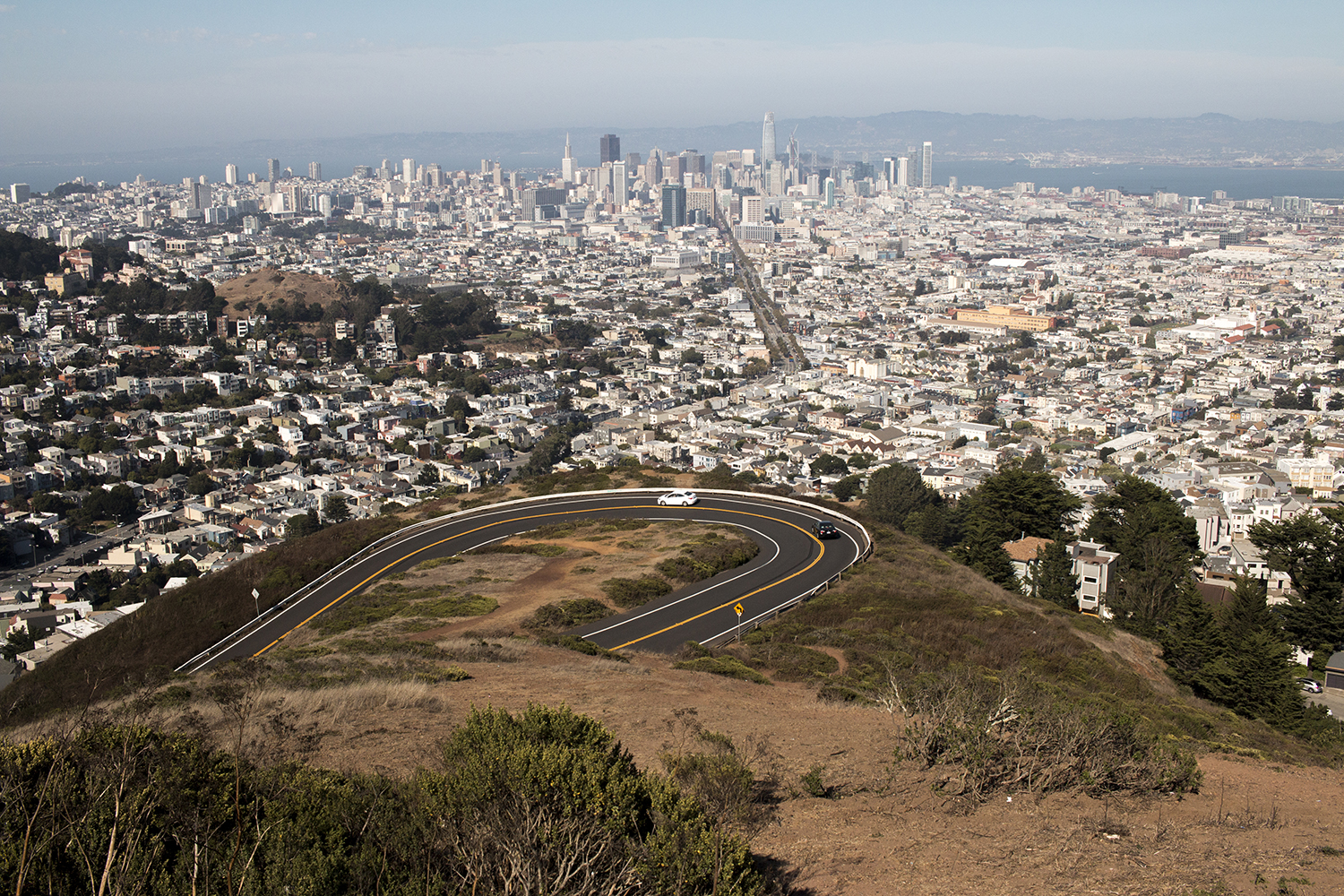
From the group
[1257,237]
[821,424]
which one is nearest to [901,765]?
[821,424]

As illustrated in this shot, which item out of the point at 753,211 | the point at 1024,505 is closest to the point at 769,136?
the point at 753,211

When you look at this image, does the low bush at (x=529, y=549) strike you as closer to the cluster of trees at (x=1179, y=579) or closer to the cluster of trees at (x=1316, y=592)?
the cluster of trees at (x=1179, y=579)

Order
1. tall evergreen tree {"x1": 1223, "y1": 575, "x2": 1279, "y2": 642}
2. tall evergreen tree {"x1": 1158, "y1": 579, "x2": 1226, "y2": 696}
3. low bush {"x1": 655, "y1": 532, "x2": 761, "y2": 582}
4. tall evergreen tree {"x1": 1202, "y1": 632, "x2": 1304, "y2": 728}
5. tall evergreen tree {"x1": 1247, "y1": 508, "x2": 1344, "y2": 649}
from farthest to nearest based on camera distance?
tall evergreen tree {"x1": 1247, "y1": 508, "x2": 1344, "y2": 649}, tall evergreen tree {"x1": 1223, "y1": 575, "x2": 1279, "y2": 642}, low bush {"x1": 655, "y1": 532, "x2": 761, "y2": 582}, tall evergreen tree {"x1": 1158, "y1": 579, "x2": 1226, "y2": 696}, tall evergreen tree {"x1": 1202, "y1": 632, "x2": 1304, "y2": 728}

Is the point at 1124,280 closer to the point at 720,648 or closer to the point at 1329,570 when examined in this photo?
the point at 1329,570

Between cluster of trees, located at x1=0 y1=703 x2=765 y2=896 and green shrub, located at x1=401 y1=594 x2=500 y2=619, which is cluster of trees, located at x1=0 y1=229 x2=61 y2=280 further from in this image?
cluster of trees, located at x1=0 y1=703 x2=765 y2=896

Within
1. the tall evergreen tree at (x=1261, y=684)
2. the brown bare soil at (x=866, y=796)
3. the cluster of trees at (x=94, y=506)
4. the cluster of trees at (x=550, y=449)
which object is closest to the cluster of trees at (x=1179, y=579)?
the tall evergreen tree at (x=1261, y=684)

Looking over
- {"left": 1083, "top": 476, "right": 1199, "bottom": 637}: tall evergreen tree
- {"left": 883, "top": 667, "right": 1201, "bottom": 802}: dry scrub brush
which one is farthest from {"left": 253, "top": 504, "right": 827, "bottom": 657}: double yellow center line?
{"left": 1083, "top": 476, "right": 1199, "bottom": 637}: tall evergreen tree

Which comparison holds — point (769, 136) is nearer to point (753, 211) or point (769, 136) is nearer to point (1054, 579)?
point (753, 211)
